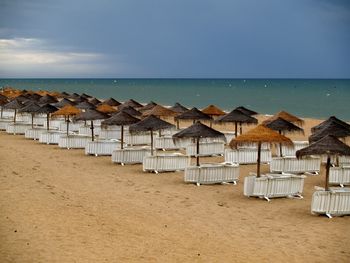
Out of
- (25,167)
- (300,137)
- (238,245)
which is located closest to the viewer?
(238,245)

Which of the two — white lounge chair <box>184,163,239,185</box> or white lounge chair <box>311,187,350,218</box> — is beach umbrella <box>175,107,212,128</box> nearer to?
white lounge chair <box>184,163,239,185</box>

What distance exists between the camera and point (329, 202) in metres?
11.9

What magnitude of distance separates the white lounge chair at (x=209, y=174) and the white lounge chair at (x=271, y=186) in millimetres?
1714

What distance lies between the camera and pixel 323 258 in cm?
902

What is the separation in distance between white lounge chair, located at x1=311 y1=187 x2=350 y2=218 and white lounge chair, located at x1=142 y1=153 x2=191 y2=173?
6.46 meters

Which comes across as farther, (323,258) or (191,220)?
(191,220)

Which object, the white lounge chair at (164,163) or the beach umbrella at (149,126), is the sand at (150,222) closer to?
the white lounge chair at (164,163)

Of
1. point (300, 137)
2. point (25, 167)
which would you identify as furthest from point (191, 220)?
point (300, 137)

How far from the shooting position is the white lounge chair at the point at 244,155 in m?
19.4

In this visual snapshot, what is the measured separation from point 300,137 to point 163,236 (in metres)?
21.2

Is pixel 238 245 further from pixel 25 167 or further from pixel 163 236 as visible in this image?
pixel 25 167

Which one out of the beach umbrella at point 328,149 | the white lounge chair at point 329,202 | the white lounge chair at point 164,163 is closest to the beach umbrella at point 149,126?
the white lounge chair at point 164,163

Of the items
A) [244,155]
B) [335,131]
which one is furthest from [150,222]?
[244,155]

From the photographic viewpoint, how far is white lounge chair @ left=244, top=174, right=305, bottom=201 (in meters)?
13.7
